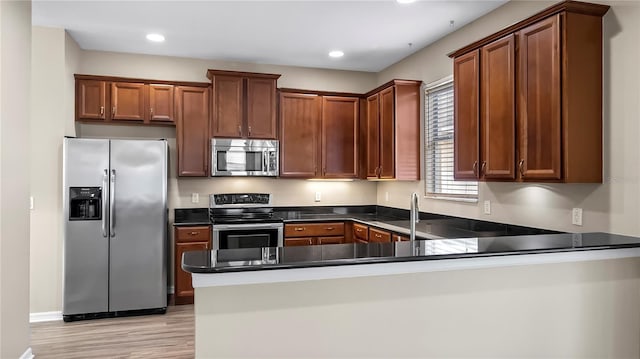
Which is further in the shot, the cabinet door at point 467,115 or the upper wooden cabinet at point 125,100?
the upper wooden cabinet at point 125,100

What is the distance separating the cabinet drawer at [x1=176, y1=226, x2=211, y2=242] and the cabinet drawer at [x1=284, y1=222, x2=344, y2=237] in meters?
0.85

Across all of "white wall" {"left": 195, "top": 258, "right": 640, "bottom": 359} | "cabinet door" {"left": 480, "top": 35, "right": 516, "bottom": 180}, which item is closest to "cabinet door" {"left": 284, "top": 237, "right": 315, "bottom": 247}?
"cabinet door" {"left": 480, "top": 35, "right": 516, "bottom": 180}

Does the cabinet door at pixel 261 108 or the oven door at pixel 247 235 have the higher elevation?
the cabinet door at pixel 261 108

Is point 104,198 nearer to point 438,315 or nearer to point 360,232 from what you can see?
point 360,232

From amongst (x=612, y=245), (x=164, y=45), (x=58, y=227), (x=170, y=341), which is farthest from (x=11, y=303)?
(x=612, y=245)

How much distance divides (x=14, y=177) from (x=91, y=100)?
1.98 m

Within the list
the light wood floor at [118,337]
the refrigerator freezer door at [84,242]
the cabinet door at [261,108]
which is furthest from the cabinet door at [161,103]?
the light wood floor at [118,337]

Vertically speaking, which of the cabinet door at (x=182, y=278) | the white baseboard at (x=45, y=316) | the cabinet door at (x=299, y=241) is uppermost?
the cabinet door at (x=299, y=241)

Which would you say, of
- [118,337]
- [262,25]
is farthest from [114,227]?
[262,25]

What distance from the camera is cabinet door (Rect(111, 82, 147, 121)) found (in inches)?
183

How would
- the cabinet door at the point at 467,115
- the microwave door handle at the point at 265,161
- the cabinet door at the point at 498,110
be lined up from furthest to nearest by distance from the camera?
the microwave door handle at the point at 265,161 → the cabinet door at the point at 467,115 → the cabinet door at the point at 498,110

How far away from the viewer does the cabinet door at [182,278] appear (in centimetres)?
455

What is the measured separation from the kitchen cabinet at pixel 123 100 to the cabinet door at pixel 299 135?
4.26ft

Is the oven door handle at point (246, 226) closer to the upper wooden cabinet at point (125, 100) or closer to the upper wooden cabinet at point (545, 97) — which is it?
the upper wooden cabinet at point (125, 100)
